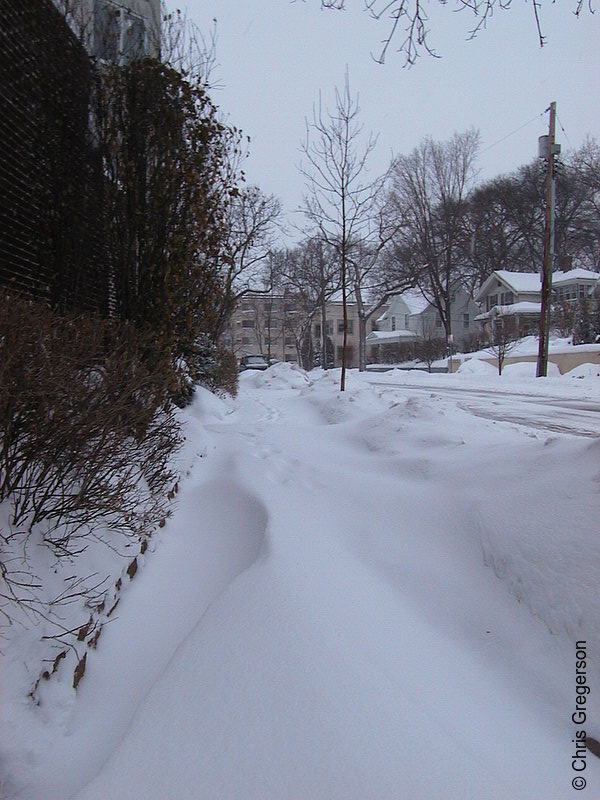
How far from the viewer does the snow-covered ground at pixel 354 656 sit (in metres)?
2.04

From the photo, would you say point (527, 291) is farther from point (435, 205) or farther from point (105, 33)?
point (105, 33)

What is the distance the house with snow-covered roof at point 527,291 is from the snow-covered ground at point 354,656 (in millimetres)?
34842

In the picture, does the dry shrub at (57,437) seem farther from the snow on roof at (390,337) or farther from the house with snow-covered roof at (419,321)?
the snow on roof at (390,337)

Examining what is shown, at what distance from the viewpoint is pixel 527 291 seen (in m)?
40.3

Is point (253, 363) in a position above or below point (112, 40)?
below

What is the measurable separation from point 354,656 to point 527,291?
41706 millimetres

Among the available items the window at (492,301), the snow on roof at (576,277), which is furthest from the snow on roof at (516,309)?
the window at (492,301)

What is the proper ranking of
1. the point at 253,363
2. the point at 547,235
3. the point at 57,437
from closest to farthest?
the point at 57,437
the point at 547,235
the point at 253,363

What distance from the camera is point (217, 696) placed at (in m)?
2.39

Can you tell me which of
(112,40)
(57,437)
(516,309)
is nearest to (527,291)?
(516,309)

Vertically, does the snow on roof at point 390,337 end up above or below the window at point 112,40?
below

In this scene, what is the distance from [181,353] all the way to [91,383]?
3988 mm

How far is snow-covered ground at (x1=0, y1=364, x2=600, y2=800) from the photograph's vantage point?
6.68 feet

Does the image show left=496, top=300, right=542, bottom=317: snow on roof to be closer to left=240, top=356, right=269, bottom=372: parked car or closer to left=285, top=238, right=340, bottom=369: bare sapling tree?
left=285, top=238, right=340, bottom=369: bare sapling tree
